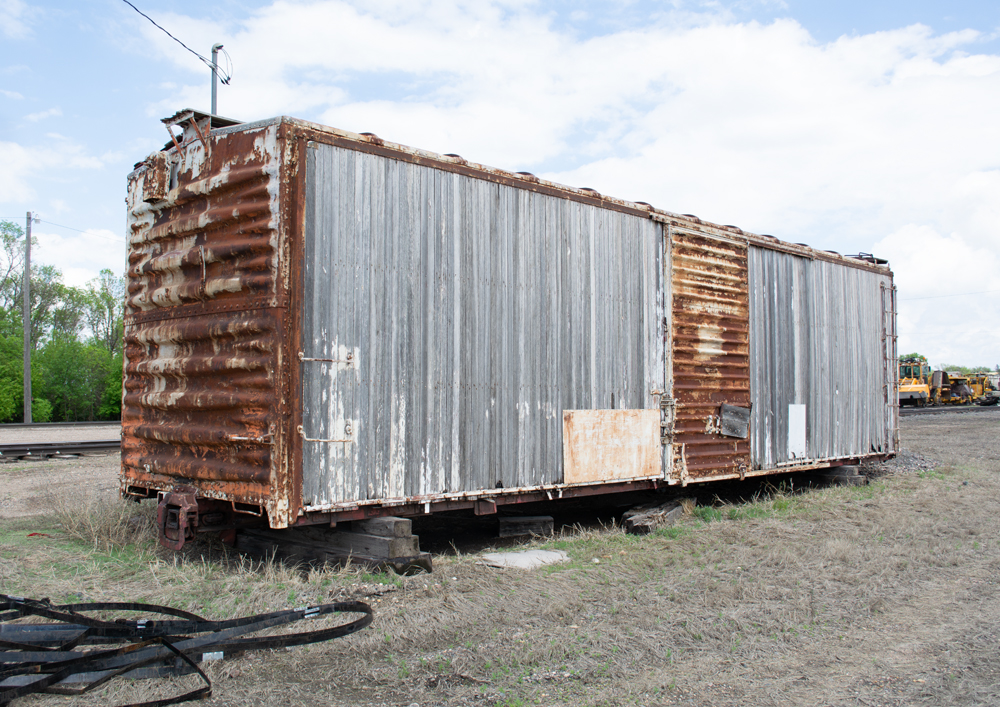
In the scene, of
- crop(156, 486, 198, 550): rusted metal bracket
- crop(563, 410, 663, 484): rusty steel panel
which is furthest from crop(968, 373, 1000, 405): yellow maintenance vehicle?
crop(156, 486, 198, 550): rusted metal bracket

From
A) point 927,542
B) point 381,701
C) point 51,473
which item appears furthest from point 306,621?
point 51,473

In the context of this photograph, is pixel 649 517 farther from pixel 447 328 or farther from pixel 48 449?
pixel 48 449

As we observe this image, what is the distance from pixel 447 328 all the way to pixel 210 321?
200 cm

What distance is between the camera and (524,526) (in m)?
7.47

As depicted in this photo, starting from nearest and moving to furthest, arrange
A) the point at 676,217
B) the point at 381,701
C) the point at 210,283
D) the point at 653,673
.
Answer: the point at 381,701, the point at 653,673, the point at 210,283, the point at 676,217

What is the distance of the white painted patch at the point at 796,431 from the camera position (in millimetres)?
10312

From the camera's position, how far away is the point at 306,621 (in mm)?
4547

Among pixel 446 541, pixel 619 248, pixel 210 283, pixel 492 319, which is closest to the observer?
pixel 210 283

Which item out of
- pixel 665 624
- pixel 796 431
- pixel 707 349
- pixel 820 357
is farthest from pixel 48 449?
pixel 820 357

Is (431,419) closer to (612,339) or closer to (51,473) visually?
(612,339)

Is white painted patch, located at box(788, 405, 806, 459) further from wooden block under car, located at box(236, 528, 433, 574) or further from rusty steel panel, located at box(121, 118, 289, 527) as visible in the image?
rusty steel panel, located at box(121, 118, 289, 527)

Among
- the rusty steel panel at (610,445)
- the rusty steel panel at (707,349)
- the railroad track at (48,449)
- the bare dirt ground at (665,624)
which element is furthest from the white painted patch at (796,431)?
the railroad track at (48,449)

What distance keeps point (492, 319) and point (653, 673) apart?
364cm

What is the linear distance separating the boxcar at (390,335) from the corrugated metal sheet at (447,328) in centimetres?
2
